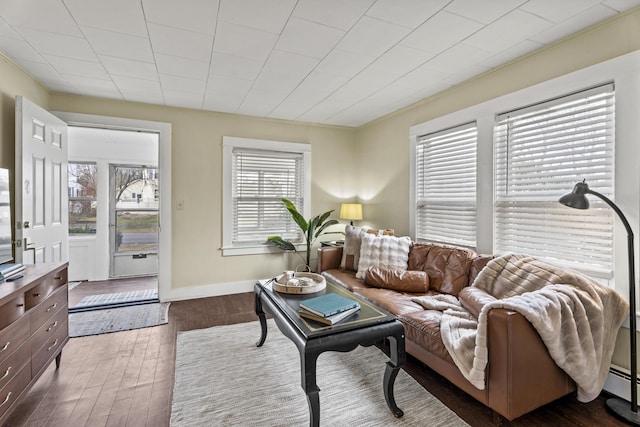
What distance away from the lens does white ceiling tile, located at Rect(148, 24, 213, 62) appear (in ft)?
7.04

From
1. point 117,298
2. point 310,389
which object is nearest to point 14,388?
point 310,389

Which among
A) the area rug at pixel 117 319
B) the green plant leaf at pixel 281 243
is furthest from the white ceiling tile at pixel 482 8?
the area rug at pixel 117 319

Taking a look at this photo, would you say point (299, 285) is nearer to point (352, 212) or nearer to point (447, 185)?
point (447, 185)

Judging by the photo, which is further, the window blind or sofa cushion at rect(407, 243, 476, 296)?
Result: the window blind

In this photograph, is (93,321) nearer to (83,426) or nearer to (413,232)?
(83,426)

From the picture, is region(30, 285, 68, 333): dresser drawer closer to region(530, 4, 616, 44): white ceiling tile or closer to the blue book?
the blue book

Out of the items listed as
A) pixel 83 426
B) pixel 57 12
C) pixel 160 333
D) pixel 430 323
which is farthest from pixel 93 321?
pixel 430 323

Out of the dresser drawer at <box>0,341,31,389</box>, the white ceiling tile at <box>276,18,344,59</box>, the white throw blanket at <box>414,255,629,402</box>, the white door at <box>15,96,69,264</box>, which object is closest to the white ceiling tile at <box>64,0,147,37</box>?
the white ceiling tile at <box>276,18,344,59</box>

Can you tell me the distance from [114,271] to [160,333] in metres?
2.81

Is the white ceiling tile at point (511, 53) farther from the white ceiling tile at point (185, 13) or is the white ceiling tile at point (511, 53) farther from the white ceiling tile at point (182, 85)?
the white ceiling tile at point (182, 85)

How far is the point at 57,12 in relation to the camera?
194cm

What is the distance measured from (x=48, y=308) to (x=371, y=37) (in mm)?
2897

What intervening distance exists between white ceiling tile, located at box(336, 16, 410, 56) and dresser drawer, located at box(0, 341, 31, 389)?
2.76 metres

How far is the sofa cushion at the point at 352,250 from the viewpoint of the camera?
358 cm
